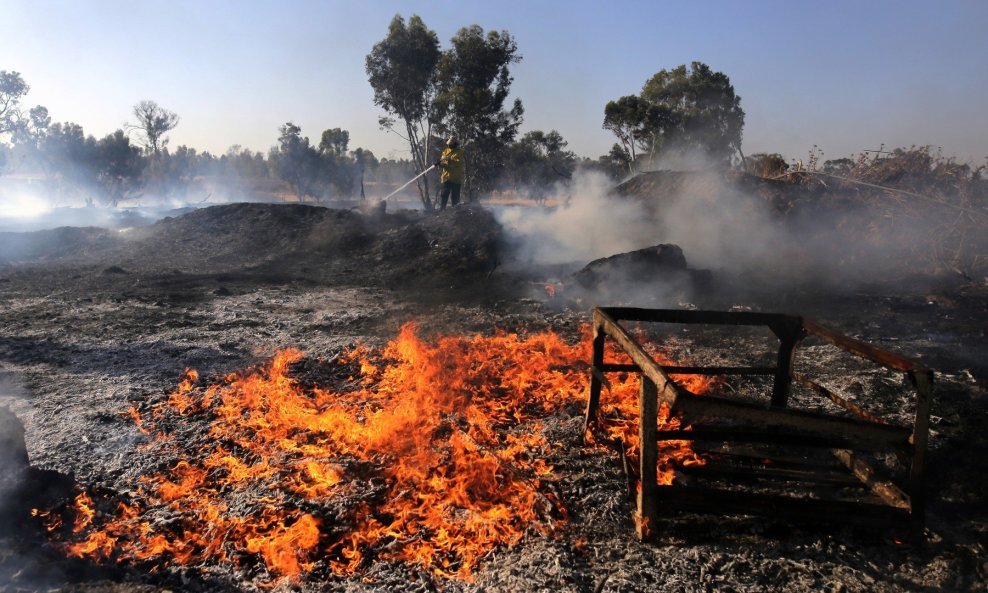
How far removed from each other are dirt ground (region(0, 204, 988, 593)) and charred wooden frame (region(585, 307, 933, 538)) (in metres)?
0.30

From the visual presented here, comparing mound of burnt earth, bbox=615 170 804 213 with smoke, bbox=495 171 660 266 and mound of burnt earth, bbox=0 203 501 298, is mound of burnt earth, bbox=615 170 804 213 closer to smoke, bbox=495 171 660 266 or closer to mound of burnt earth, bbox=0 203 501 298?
smoke, bbox=495 171 660 266

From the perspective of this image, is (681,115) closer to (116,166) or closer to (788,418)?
(788,418)

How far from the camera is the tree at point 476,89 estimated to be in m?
23.1

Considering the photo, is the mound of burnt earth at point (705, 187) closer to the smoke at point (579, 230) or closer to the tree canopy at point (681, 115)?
the smoke at point (579, 230)

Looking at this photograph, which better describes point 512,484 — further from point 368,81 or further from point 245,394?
point 368,81

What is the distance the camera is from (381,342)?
26.5ft

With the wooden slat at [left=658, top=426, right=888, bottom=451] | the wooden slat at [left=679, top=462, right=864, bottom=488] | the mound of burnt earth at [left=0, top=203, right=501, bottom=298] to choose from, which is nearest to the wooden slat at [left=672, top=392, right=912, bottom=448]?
the wooden slat at [left=658, top=426, right=888, bottom=451]

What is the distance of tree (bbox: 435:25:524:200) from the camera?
75.8 ft

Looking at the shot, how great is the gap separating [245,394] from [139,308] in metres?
6.46

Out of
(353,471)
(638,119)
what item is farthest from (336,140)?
(353,471)

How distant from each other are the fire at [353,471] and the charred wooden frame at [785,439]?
30.8 inches

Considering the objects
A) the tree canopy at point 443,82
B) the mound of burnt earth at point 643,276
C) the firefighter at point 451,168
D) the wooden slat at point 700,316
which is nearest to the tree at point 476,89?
the tree canopy at point 443,82

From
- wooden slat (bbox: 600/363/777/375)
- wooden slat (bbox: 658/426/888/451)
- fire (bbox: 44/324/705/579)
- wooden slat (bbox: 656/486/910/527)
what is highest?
wooden slat (bbox: 600/363/777/375)

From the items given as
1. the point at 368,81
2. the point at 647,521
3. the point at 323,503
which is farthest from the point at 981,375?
the point at 368,81
